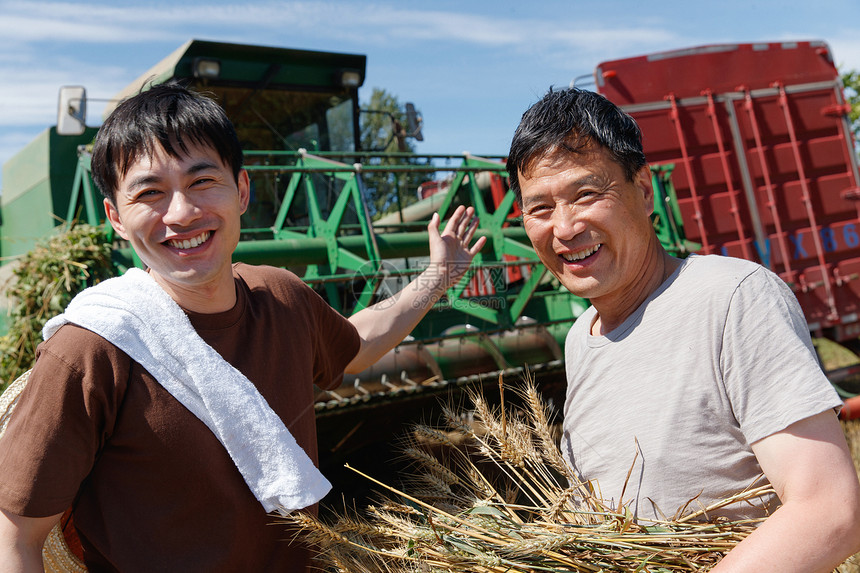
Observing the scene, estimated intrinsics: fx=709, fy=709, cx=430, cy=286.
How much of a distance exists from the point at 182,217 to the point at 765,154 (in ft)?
19.0

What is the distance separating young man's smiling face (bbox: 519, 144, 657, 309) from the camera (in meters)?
1.35

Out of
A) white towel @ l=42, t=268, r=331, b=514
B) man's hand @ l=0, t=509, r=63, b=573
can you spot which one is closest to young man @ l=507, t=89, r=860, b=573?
white towel @ l=42, t=268, r=331, b=514

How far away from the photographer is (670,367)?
1.22 meters

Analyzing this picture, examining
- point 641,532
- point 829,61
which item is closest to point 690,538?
point 641,532

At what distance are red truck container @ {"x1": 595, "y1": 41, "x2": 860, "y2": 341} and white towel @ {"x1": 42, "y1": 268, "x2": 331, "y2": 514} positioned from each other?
4.99 m

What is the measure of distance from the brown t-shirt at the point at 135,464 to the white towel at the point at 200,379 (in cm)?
3

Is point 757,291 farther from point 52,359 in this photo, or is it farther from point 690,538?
point 52,359

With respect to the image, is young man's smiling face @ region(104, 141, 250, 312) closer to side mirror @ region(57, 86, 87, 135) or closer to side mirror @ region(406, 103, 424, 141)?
side mirror @ region(57, 86, 87, 135)

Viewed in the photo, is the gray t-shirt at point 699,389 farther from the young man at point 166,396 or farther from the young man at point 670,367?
the young man at point 166,396

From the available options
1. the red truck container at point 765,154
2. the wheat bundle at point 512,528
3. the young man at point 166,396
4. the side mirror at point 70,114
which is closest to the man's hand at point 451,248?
the young man at point 166,396

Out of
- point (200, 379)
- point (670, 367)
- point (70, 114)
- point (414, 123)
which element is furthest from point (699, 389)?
point (414, 123)

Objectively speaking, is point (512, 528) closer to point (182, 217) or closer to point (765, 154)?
point (182, 217)

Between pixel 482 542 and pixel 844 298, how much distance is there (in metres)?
6.07

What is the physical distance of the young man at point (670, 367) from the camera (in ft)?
3.33
